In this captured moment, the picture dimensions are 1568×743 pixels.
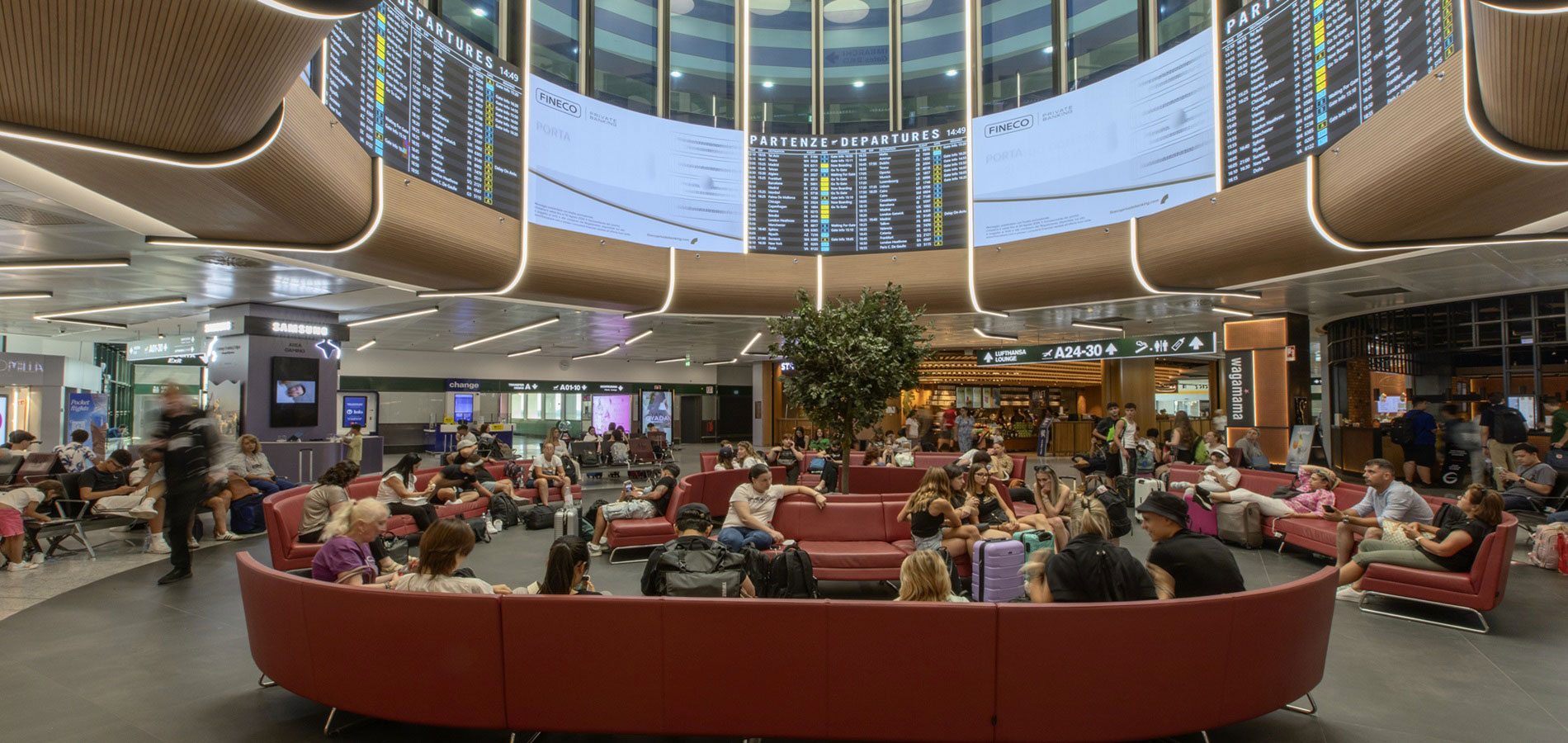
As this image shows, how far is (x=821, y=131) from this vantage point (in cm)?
1275

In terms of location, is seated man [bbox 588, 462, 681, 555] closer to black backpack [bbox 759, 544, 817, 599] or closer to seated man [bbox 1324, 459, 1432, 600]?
black backpack [bbox 759, 544, 817, 599]

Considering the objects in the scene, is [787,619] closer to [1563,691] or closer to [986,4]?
[1563,691]

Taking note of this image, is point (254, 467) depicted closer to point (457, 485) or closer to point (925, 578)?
point (457, 485)

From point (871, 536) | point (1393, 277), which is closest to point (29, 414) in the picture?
point (871, 536)

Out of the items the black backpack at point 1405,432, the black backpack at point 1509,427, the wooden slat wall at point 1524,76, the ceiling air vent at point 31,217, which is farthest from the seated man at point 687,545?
the black backpack at point 1405,432

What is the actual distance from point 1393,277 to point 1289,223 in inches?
104

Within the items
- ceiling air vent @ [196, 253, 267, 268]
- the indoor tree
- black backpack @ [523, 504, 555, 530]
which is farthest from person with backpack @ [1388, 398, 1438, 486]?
ceiling air vent @ [196, 253, 267, 268]

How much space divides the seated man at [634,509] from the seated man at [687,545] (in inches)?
102

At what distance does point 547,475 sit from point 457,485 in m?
1.46

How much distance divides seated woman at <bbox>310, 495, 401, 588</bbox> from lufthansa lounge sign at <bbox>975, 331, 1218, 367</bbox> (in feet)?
A: 34.5

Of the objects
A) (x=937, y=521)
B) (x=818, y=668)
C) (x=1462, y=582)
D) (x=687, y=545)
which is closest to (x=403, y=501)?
(x=687, y=545)

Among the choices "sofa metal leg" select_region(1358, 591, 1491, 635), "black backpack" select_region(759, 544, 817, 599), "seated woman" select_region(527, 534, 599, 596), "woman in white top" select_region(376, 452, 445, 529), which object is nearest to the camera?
"seated woman" select_region(527, 534, 599, 596)

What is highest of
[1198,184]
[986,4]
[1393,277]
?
[986,4]

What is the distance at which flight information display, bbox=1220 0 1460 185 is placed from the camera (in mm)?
6215
